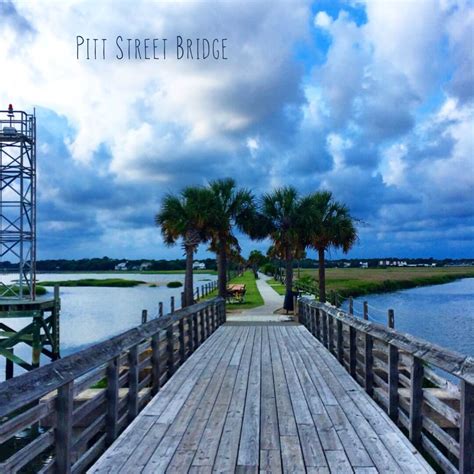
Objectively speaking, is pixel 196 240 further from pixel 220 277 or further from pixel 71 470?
pixel 71 470

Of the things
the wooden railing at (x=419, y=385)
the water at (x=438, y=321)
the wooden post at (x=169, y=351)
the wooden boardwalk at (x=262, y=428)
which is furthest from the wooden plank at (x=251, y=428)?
the water at (x=438, y=321)

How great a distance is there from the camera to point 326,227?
25.6m

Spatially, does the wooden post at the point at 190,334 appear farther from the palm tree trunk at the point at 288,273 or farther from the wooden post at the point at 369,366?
the palm tree trunk at the point at 288,273

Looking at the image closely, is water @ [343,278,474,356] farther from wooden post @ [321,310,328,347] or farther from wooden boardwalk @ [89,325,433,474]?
wooden boardwalk @ [89,325,433,474]

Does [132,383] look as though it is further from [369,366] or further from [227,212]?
[227,212]

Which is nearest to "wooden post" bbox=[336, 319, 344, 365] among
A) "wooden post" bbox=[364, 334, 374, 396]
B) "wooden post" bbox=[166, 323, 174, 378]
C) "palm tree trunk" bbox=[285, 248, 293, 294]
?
"wooden post" bbox=[364, 334, 374, 396]

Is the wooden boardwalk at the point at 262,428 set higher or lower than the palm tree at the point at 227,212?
lower

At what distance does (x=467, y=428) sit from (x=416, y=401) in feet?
4.28

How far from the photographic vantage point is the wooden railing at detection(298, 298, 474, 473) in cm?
370

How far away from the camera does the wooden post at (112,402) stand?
5.08 metres

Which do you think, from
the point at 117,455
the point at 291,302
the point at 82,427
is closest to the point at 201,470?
the point at 117,455

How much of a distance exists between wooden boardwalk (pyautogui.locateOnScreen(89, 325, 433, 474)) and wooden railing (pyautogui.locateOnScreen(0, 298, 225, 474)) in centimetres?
20

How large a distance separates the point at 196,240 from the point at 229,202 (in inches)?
102

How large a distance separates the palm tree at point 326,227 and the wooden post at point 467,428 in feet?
69.4
